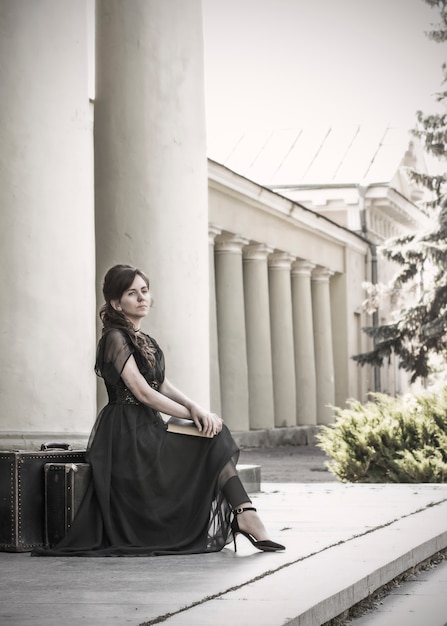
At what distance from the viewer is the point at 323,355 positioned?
138 ft

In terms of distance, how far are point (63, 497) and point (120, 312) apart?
1262mm

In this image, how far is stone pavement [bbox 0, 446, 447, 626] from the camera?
569 cm

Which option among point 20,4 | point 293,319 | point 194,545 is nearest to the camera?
point 194,545

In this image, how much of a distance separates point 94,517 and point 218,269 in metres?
25.5

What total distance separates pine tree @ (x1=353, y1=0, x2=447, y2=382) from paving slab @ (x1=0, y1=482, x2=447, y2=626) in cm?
2164

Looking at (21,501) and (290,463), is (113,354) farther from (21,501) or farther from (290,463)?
(290,463)

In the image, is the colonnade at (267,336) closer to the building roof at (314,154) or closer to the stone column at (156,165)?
the building roof at (314,154)

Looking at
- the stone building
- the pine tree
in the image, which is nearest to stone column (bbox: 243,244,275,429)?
the pine tree

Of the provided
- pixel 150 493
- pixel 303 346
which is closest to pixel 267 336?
pixel 303 346

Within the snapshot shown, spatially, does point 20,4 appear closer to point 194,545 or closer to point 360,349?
point 194,545

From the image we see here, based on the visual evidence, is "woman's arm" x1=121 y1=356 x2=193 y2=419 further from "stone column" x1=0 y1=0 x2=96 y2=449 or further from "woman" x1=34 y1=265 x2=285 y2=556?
"stone column" x1=0 y1=0 x2=96 y2=449

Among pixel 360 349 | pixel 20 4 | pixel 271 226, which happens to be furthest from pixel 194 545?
pixel 360 349

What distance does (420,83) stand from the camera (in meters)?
36.4

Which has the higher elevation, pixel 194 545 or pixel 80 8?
pixel 80 8
